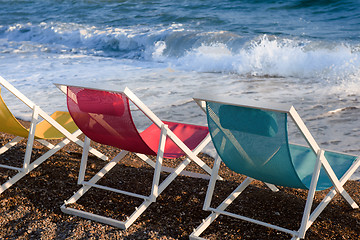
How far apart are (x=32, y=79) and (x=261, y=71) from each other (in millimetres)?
4828

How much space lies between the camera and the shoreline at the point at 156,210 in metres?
3.15

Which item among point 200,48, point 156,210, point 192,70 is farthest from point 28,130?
point 200,48

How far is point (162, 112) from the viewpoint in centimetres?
682

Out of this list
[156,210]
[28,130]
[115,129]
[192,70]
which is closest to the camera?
[115,129]

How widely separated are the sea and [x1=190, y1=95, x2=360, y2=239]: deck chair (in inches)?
32.5

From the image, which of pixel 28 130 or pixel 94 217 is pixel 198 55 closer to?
pixel 28 130

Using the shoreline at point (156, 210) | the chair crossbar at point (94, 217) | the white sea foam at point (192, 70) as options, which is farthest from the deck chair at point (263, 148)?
the white sea foam at point (192, 70)

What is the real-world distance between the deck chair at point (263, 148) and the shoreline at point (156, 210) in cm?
21

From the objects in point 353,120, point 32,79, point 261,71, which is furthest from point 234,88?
point 32,79

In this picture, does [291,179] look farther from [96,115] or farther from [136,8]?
[136,8]

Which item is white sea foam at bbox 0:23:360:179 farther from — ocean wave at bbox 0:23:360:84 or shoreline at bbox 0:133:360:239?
shoreline at bbox 0:133:360:239

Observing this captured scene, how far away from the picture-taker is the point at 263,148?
2.78 meters

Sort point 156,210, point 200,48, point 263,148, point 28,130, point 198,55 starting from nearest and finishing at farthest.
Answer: point 263,148 < point 156,210 < point 28,130 < point 198,55 < point 200,48

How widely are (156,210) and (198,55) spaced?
877 cm
